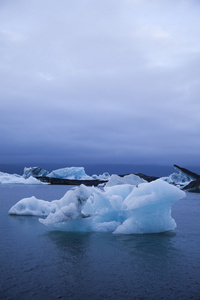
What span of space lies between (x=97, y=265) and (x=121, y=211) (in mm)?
3452

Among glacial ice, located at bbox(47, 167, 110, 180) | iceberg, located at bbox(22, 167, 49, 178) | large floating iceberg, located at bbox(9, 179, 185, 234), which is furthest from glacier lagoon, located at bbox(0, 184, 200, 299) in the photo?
iceberg, located at bbox(22, 167, 49, 178)

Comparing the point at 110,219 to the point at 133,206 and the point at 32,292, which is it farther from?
the point at 32,292

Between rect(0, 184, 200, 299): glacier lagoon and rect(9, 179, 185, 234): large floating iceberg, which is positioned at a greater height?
rect(9, 179, 185, 234): large floating iceberg

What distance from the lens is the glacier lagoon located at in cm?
399

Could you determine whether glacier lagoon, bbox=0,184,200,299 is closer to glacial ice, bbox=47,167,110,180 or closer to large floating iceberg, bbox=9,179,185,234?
large floating iceberg, bbox=9,179,185,234

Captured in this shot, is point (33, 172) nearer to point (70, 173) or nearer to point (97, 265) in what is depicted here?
point (70, 173)

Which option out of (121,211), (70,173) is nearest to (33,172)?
(70,173)

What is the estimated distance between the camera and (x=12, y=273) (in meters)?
4.59

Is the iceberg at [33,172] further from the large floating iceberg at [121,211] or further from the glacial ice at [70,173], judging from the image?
the large floating iceberg at [121,211]

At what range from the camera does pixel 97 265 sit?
5.15m

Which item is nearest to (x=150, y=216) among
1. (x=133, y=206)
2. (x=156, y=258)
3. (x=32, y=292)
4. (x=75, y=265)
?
(x=133, y=206)

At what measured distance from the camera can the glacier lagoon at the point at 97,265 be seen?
399 centimetres

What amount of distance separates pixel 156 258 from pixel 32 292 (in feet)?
8.63

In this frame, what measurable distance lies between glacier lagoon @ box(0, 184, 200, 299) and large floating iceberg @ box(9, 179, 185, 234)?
0.29 m
